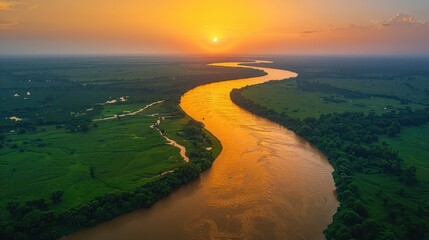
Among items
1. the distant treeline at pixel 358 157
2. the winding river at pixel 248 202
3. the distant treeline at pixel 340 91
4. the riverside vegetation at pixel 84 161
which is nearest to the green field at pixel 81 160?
the riverside vegetation at pixel 84 161

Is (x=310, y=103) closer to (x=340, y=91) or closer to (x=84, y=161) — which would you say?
(x=340, y=91)

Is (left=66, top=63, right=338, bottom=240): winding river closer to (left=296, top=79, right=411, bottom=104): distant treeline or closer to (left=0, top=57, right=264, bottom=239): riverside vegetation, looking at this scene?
(left=0, top=57, right=264, bottom=239): riverside vegetation

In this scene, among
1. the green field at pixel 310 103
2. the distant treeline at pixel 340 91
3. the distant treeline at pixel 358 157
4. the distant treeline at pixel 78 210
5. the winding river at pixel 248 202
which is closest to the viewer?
the distant treeline at pixel 358 157

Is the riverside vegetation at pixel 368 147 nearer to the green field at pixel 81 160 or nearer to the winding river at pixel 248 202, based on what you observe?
the winding river at pixel 248 202

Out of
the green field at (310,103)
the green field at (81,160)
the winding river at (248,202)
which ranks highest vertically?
the green field at (310,103)

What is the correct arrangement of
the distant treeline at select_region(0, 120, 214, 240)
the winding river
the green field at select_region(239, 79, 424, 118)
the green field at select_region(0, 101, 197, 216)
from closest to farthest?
the distant treeline at select_region(0, 120, 214, 240) → the winding river → the green field at select_region(0, 101, 197, 216) → the green field at select_region(239, 79, 424, 118)

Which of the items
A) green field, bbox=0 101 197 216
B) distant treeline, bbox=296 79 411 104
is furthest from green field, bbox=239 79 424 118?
green field, bbox=0 101 197 216

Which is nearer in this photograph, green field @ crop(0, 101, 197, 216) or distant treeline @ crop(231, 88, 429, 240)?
distant treeline @ crop(231, 88, 429, 240)

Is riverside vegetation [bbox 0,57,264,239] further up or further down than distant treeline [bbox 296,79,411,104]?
further down
